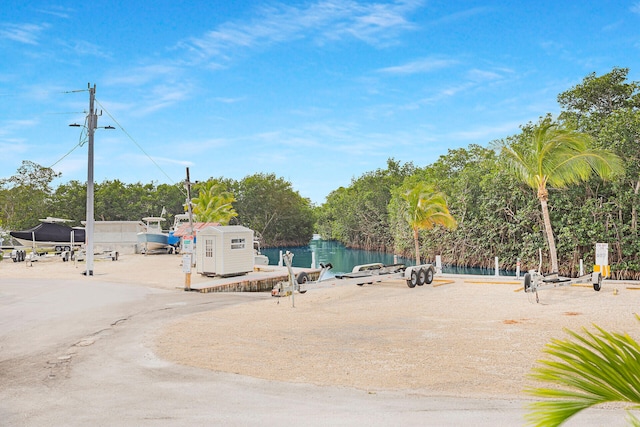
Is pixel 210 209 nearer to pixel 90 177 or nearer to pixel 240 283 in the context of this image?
pixel 90 177

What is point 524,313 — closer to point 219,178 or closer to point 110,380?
point 110,380

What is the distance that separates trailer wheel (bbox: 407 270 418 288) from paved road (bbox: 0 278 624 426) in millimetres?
10732

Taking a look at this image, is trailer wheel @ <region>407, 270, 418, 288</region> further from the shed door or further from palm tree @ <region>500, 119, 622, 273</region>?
the shed door

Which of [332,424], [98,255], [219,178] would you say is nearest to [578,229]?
[332,424]

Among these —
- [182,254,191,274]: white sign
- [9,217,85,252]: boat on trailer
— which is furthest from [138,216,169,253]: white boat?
[182,254,191,274]: white sign

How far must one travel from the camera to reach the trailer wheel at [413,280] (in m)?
19.6

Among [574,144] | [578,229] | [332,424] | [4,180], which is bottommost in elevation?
[332,424]

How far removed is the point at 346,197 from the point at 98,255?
43.2 meters

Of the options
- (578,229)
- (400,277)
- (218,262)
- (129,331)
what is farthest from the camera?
(578,229)

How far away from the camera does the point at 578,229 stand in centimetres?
3097

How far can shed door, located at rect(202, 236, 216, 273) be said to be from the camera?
80.2 feet

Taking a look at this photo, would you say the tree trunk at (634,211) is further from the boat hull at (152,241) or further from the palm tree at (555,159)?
the boat hull at (152,241)

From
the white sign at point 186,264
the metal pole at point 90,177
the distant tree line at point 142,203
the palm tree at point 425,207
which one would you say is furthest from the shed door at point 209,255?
the distant tree line at point 142,203

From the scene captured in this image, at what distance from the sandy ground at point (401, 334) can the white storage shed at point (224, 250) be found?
6838mm
